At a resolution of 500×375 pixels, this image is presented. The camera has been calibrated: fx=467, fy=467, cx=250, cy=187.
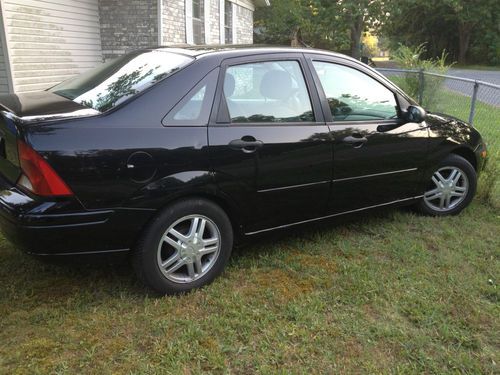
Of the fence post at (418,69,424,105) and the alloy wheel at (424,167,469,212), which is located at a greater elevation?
the fence post at (418,69,424,105)

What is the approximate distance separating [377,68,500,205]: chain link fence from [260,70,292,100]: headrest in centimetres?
350

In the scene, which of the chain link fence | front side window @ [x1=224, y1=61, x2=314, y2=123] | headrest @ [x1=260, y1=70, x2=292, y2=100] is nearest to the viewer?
front side window @ [x1=224, y1=61, x2=314, y2=123]

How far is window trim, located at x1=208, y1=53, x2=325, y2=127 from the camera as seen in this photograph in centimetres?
302

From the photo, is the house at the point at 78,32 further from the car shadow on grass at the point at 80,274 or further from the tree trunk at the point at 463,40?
the tree trunk at the point at 463,40

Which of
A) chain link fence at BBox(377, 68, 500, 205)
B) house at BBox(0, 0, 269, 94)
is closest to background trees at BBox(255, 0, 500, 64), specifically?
house at BBox(0, 0, 269, 94)

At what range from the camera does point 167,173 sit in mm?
2779

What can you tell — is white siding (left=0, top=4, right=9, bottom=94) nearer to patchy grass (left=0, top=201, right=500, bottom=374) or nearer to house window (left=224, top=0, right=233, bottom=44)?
patchy grass (left=0, top=201, right=500, bottom=374)

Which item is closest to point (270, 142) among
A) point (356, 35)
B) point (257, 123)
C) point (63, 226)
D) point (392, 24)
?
point (257, 123)

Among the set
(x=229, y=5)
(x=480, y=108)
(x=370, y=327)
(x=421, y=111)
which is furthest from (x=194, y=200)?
(x=229, y=5)

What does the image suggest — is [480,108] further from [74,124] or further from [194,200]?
[74,124]

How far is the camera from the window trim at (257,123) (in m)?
3.02

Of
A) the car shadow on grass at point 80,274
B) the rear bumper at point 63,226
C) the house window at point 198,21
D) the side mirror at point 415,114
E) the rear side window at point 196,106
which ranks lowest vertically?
the car shadow on grass at point 80,274

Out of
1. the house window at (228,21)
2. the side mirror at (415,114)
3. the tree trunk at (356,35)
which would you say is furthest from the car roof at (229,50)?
the tree trunk at (356,35)

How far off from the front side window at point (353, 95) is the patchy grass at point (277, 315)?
1055 mm
